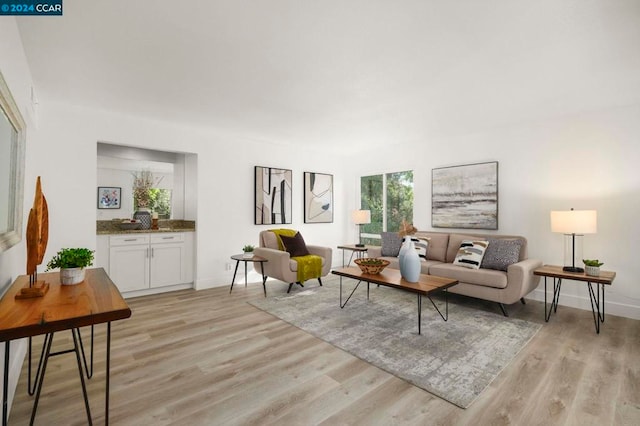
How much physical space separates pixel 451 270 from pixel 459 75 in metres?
2.23

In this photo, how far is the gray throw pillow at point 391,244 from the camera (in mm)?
4840

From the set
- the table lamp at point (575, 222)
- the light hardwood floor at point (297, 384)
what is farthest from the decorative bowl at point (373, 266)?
the table lamp at point (575, 222)

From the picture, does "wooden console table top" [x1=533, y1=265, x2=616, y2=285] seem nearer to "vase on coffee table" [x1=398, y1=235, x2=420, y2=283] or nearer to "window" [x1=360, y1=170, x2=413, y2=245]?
"vase on coffee table" [x1=398, y1=235, x2=420, y2=283]

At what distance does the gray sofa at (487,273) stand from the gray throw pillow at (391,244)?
28 centimetres

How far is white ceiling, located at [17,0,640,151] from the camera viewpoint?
1.96 m

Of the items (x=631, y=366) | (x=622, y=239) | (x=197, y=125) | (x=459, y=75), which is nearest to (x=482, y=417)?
(x=631, y=366)

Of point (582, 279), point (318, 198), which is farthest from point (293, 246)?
point (582, 279)

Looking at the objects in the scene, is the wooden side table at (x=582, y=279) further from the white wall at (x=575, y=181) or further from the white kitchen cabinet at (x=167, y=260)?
the white kitchen cabinet at (x=167, y=260)

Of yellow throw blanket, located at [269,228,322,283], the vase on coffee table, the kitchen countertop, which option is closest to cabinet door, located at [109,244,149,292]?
the kitchen countertop

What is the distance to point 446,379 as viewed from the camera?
2129 mm

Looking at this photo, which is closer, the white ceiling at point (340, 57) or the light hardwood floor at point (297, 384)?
the light hardwood floor at point (297, 384)

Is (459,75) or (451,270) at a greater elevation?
(459,75)

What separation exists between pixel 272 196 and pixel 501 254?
11.6ft

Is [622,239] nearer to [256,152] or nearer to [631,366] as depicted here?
[631,366]
